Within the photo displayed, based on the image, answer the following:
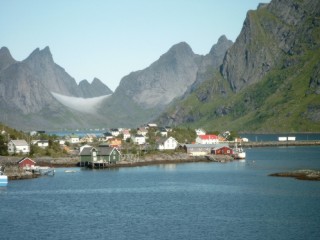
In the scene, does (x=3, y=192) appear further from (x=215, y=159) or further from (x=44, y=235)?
(x=215, y=159)

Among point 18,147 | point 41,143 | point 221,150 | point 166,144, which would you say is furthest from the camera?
point 166,144

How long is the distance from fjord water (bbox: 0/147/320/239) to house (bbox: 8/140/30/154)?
929 inches

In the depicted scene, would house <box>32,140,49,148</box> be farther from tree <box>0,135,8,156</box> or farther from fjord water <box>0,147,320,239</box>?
fjord water <box>0,147,320,239</box>

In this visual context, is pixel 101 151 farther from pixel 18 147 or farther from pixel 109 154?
pixel 18 147

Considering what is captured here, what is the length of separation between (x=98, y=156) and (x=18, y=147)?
18246 millimetres

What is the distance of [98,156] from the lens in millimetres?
131750

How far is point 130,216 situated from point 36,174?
4581 centimetres

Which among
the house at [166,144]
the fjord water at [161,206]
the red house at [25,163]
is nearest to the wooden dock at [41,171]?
the red house at [25,163]

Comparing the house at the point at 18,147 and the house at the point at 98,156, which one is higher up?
the house at the point at 18,147

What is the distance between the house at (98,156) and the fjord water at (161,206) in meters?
12.8

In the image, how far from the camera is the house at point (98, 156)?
13050cm

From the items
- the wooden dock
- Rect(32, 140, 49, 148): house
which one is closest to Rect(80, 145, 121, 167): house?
the wooden dock

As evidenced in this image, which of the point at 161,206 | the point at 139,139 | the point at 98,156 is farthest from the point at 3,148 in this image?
the point at 161,206

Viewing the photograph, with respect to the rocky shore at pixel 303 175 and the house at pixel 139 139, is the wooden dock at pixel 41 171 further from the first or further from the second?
the house at pixel 139 139
